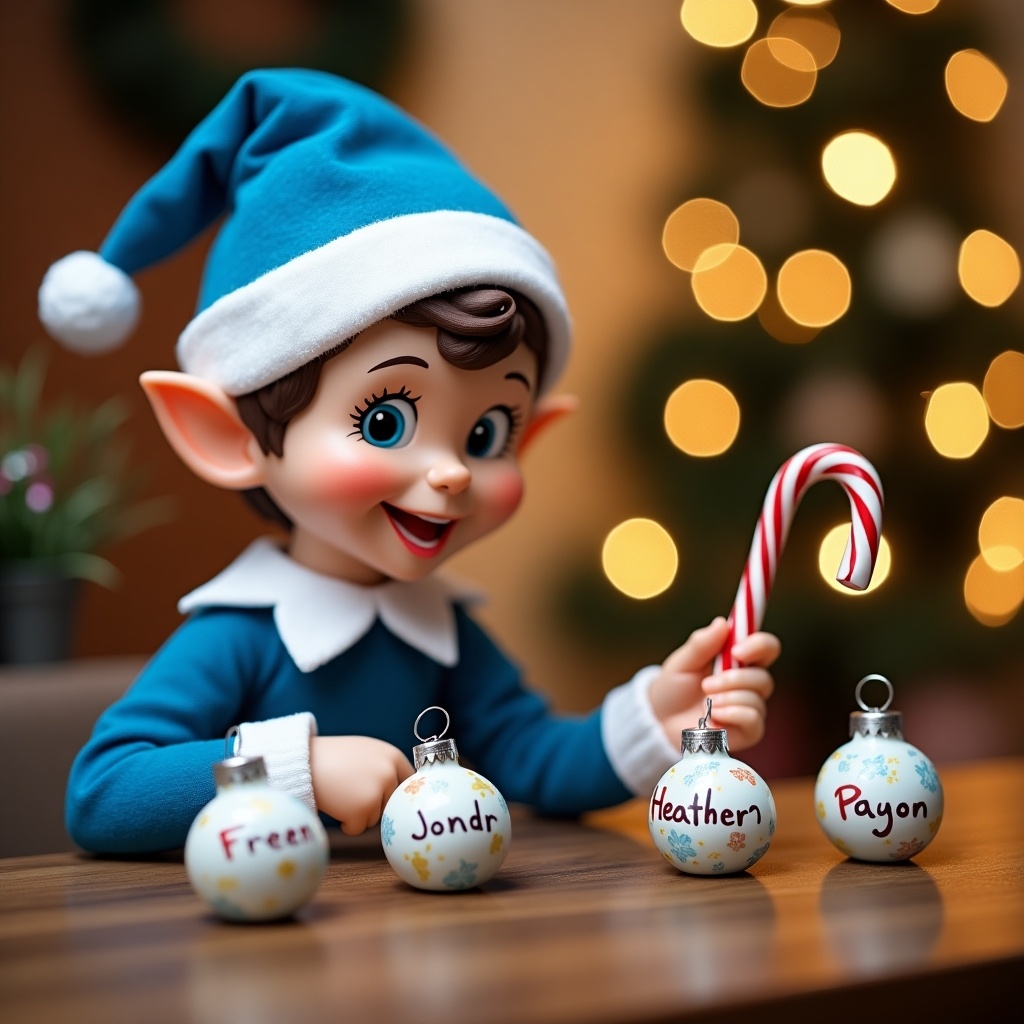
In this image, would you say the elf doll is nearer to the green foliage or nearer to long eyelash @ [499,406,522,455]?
long eyelash @ [499,406,522,455]

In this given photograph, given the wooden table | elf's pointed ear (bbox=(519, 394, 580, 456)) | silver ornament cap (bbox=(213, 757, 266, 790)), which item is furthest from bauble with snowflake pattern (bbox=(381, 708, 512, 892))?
elf's pointed ear (bbox=(519, 394, 580, 456))

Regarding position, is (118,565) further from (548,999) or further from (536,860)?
(548,999)

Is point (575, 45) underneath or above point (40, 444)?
above

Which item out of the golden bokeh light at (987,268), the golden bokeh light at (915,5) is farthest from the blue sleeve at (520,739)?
the golden bokeh light at (915,5)

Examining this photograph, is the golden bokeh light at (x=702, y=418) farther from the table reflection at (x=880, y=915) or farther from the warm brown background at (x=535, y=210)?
the table reflection at (x=880, y=915)

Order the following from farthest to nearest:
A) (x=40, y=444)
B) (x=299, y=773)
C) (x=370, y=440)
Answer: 1. (x=40, y=444)
2. (x=370, y=440)
3. (x=299, y=773)

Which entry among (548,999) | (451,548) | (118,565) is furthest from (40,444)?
(548,999)

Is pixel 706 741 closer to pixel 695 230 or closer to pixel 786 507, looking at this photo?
pixel 786 507
